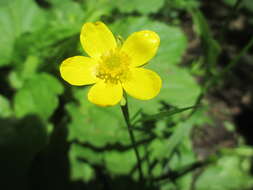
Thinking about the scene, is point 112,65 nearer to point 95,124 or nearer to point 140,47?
point 140,47

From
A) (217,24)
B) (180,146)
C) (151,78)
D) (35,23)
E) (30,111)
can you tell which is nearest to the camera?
(151,78)

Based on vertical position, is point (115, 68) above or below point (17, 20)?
below

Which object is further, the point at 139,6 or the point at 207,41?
the point at 139,6

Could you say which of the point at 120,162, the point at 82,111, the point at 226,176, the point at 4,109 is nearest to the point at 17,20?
the point at 4,109

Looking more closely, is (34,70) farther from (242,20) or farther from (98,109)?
(242,20)

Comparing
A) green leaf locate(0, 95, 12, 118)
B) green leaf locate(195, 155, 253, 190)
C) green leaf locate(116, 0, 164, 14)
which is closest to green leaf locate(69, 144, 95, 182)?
green leaf locate(0, 95, 12, 118)

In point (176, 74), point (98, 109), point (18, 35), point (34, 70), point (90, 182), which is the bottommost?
point (90, 182)

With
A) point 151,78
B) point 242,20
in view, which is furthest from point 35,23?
point 242,20
